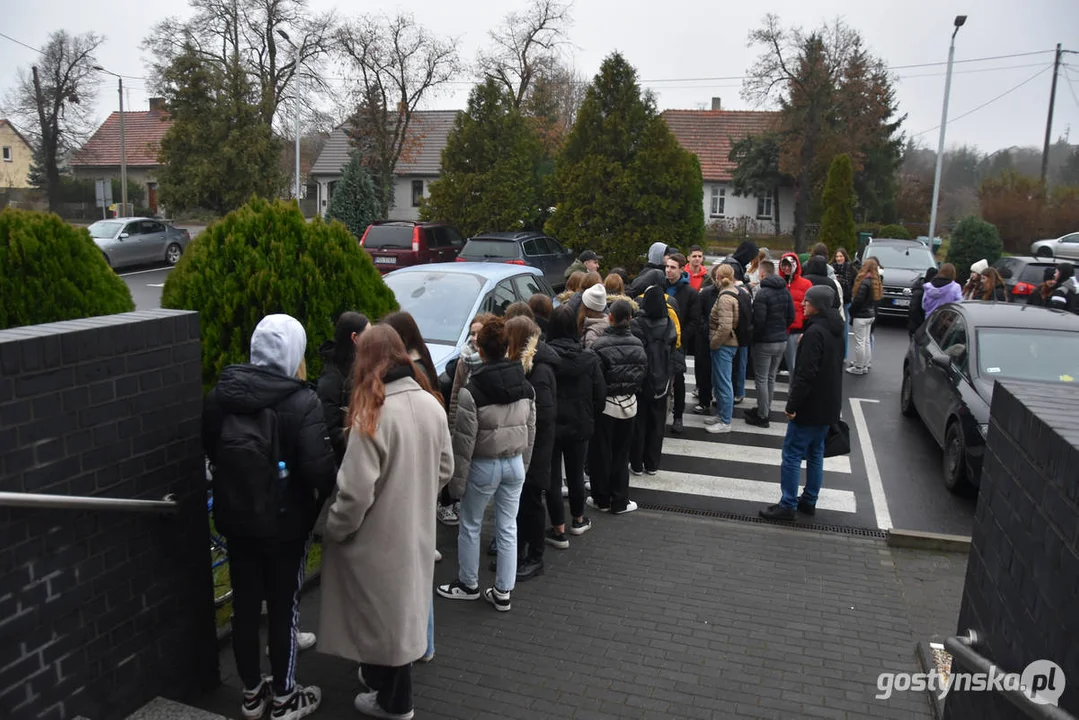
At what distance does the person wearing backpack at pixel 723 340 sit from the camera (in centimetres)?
920

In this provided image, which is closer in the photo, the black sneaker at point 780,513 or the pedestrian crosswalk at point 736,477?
the black sneaker at point 780,513

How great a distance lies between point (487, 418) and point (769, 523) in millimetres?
3224

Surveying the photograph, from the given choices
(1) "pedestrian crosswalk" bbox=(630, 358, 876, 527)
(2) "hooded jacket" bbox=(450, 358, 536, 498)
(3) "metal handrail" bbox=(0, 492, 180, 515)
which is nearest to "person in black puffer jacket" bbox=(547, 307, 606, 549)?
(2) "hooded jacket" bbox=(450, 358, 536, 498)

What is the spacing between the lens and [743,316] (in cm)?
935

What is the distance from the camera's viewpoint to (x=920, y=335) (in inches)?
411

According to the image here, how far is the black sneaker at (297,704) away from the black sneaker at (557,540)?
2469mm

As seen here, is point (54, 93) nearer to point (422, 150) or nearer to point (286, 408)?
point (422, 150)

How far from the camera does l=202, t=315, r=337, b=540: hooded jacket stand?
3500mm

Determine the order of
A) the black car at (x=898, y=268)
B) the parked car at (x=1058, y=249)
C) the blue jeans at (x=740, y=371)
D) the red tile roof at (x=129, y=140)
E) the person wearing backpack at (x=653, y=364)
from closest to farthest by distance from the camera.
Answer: the person wearing backpack at (x=653, y=364) < the blue jeans at (x=740, y=371) < the black car at (x=898, y=268) < the parked car at (x=1058, y=249) < the red tile roof at (x=129, y=140)

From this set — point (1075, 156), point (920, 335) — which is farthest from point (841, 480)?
point (1075, 156)

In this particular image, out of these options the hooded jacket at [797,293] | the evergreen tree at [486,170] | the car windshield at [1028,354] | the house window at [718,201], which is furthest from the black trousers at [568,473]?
the house window at [718,201]

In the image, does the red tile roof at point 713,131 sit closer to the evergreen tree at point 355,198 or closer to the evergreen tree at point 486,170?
the evergreen tree at point 355,198

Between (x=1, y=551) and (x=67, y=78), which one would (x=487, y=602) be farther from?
(x=67, y=78)

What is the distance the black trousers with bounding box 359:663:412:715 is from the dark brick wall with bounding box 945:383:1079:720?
249cm
